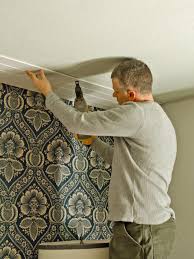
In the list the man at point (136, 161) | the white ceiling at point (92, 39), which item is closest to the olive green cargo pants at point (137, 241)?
the man at point (136, 161)

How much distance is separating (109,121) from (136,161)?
210mm

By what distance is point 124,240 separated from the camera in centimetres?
167

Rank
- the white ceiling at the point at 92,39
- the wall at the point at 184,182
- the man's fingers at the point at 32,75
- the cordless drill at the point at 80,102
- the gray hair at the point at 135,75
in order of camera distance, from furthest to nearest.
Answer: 1. the wall at the point at 184,182
2. the cordless drill at the point at 80,102
3. the man's fingers at the point at 32,75
4. the gray hair at the point at 135,75
5. the white ceiling at the point at 92,39

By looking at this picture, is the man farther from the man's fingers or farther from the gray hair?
the man's fingers

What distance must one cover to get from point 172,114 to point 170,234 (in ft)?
3.68

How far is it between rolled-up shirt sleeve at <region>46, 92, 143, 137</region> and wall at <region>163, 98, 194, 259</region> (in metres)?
1.01

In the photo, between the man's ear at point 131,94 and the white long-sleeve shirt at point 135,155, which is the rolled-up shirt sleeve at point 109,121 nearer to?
the white long-sleeve shirt at point 135,155

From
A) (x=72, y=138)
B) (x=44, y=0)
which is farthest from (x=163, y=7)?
(x=72, y=138)

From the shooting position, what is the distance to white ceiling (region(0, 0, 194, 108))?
4.85 feet

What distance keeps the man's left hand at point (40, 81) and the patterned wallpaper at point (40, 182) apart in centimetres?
24

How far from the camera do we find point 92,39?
1709 mm

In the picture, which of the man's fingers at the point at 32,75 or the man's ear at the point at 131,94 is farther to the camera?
the man's fingers at the point at 32,75

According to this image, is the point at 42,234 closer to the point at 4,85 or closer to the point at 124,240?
the point at 124,240

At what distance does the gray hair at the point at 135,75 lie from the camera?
1.80 meters
